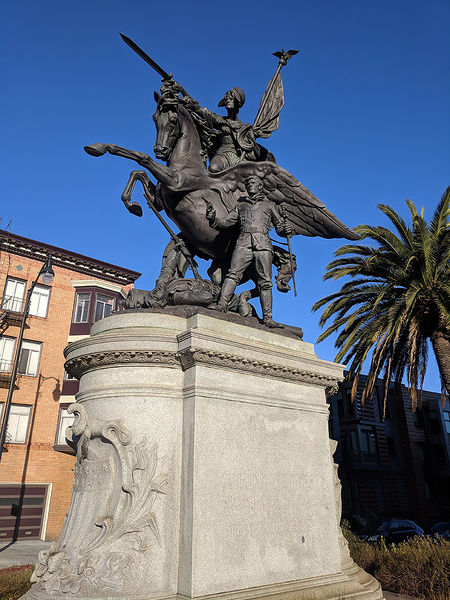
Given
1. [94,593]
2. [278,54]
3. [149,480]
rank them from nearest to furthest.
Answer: [94,593] → [149,480] → [278,54]

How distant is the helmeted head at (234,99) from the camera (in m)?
8.66

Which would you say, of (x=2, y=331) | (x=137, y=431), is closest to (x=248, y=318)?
(x=137, y=431)

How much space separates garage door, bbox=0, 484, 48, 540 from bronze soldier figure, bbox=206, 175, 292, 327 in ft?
83.3

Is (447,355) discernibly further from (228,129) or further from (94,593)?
(94,593)

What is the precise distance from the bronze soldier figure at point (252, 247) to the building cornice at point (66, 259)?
23.6 meters

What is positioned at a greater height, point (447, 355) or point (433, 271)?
point (433, 271)

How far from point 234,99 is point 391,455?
144 feet

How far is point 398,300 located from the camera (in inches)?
701

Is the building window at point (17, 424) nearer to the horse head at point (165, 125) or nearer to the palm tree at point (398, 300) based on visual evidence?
the palm tree at point (398, 300)

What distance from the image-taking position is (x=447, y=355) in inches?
675

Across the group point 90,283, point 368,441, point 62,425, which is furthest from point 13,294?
point 368,441

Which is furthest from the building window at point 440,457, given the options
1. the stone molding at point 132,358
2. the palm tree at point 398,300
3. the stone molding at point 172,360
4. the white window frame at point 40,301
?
the stone molding at point 132,358

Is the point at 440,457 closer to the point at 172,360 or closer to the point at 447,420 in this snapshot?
the point at 447,420

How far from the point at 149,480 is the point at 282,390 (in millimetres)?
2033
